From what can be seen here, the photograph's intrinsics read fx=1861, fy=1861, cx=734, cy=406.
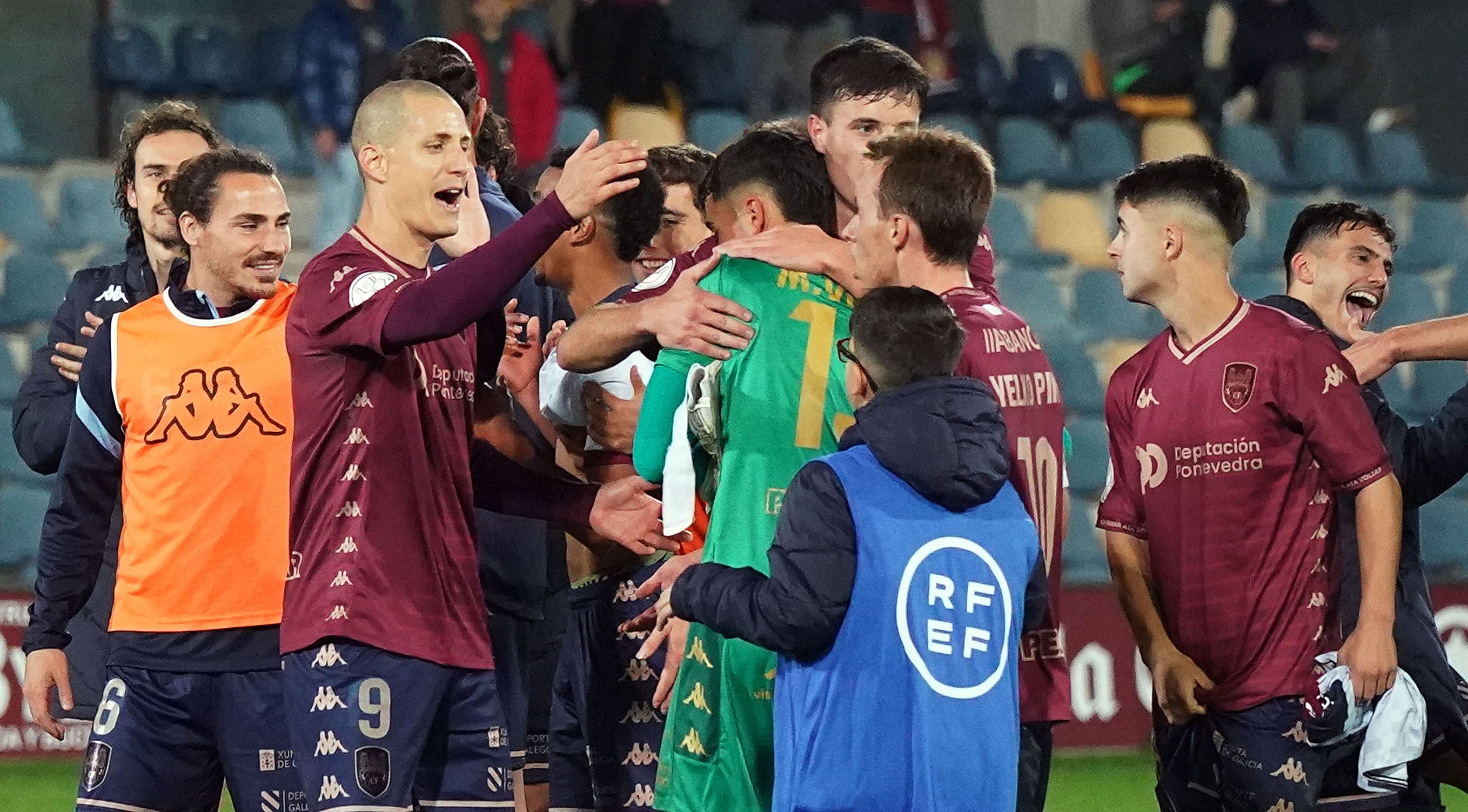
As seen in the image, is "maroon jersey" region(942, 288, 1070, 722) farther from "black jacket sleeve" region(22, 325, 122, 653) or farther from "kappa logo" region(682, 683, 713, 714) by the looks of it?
"black jacket sleeve" region(22, 325, 122, 653)

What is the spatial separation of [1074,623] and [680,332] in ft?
20.8

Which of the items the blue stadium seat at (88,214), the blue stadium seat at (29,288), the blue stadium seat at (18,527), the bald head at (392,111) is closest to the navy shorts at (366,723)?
the bald head at (392,111)

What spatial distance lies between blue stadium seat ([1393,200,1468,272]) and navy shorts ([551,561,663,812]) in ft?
33.7

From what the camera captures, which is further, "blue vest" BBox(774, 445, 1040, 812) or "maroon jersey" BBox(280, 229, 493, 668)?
"maroon jersey" BBox(280, 229, 493, 668)

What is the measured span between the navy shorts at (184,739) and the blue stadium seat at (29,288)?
24.4ft

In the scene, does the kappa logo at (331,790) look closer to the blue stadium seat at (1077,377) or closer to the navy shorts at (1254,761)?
the navy shorts at (1254,761)

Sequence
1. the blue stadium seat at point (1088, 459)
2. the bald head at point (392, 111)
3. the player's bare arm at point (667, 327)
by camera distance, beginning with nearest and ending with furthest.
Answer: the player's bare arm at point (667, 327), the bald head at point (392, 111), the blue stadium seat at point (1088, 459)

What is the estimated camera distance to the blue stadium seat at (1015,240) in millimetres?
13219

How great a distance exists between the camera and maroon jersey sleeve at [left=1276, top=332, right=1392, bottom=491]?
450 cm

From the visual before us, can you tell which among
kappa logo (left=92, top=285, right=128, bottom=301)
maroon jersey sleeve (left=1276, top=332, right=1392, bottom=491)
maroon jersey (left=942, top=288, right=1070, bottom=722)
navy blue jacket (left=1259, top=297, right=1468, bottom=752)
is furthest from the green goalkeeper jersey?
kappa logo (left=92, top=285, right=128, bottom=301)

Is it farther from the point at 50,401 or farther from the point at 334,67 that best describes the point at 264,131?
the point at 50,401

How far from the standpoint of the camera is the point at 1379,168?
14789 mm

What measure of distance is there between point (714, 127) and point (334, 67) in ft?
9.20

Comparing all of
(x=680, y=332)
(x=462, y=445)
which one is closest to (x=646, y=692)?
(x=462, y=445)
